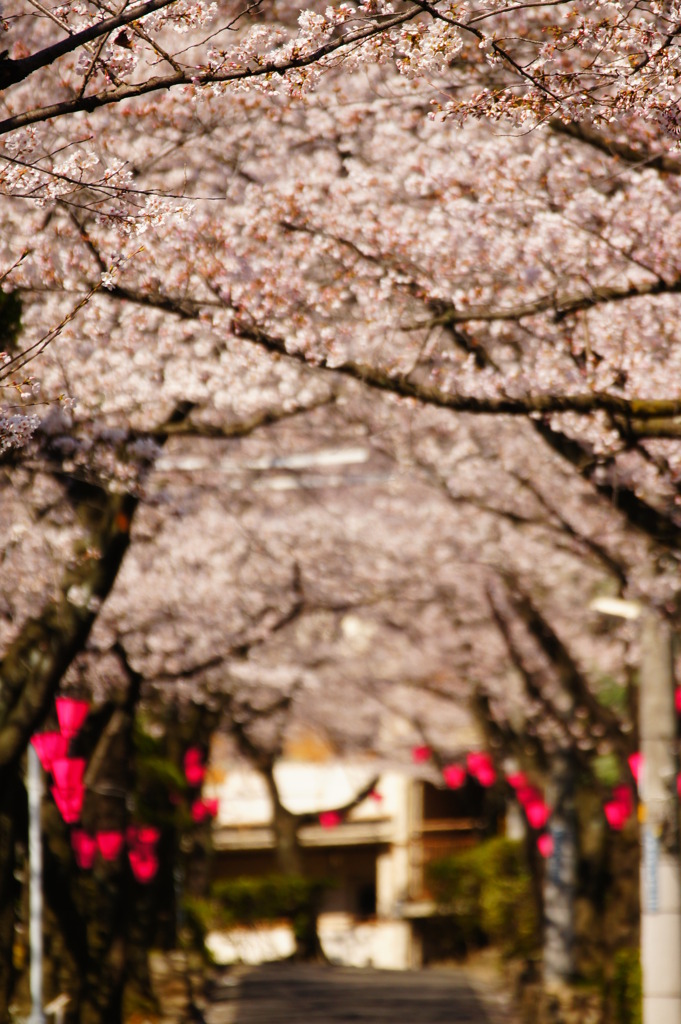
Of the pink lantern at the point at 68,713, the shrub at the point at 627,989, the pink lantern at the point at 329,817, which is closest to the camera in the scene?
the pink lantern at the point at 68,713

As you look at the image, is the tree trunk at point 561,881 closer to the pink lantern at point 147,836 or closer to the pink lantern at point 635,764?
the pink lantern at point 635,764

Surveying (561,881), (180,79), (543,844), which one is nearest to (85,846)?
(561,881)

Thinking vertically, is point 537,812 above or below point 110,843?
above

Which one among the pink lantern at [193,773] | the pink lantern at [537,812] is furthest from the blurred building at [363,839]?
the pink lantern at [537,812]

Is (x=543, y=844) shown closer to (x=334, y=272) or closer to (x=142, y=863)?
(x=142, y=863)

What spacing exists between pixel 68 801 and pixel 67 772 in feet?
2.19

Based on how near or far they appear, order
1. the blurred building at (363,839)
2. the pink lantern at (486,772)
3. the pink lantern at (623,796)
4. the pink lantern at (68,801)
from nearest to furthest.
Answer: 1. the pink lantern at (68,801)
2. the pink lantern at (623,796)
3. the pink lantern at (486,772)
4. the blurred building at (363,839)

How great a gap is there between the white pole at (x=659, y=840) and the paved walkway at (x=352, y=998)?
36.5 ft

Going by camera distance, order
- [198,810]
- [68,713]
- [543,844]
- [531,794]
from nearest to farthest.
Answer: [68,713] < [543,844] < [531,794] < [198,810]

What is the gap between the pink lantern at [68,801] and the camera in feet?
45.1

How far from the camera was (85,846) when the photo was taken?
1599 cm

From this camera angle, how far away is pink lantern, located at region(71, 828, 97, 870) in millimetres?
15891

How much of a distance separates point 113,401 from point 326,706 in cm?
2610

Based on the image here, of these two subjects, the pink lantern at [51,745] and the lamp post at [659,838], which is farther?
the pink lantern at [51,745]
